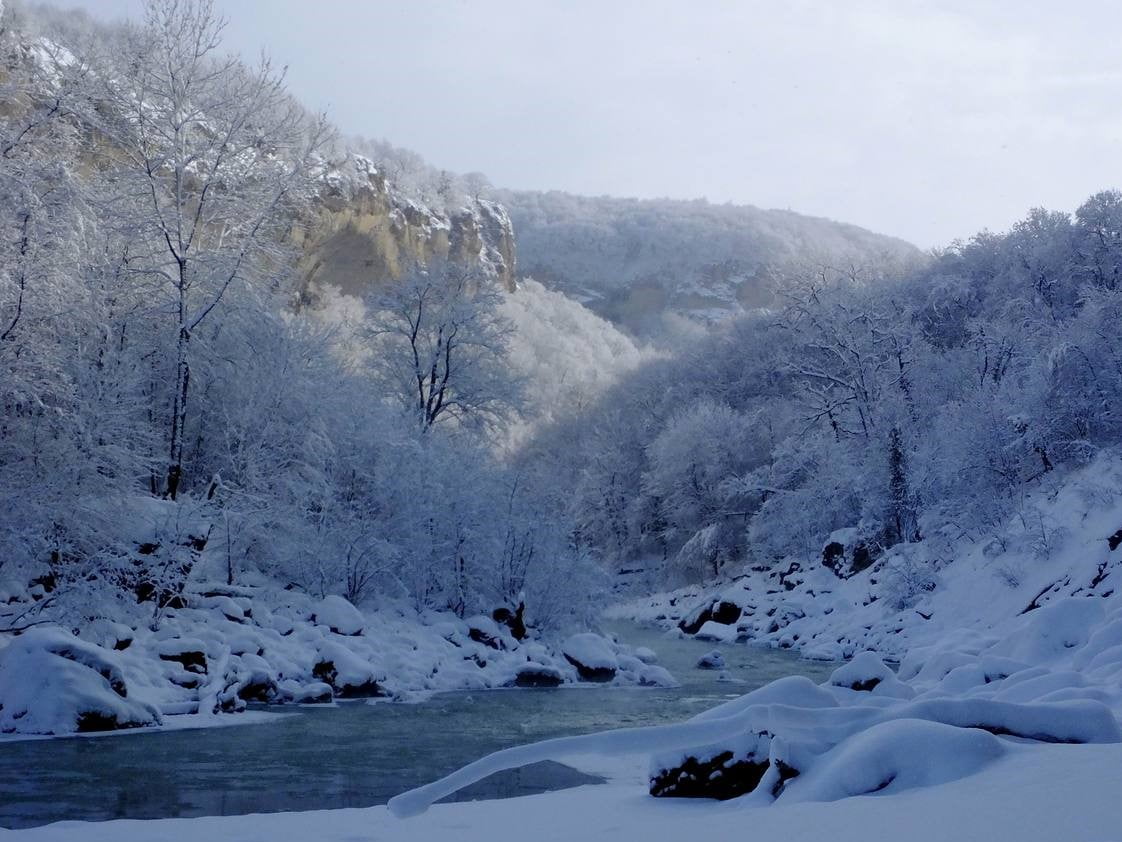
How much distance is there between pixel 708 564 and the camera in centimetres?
4425

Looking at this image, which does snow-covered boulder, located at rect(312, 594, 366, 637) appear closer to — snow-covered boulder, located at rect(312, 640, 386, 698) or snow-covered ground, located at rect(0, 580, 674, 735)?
snow-covered ground, located at rect(0, 580, 674, 735)

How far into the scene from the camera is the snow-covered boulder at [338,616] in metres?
17.1

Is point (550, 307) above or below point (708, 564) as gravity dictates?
above

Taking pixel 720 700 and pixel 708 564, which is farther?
pixel 708 564

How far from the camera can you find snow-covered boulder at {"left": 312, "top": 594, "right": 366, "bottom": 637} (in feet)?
56.2

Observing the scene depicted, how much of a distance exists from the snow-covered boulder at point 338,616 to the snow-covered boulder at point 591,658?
4.17 meters

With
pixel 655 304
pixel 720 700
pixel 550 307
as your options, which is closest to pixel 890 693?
pixel 720 700

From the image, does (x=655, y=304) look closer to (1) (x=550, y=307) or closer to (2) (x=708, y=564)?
(1) (x=550, y=307)

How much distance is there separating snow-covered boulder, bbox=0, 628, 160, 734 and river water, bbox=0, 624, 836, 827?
396 mm

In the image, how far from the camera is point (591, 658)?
A: 18.8 m

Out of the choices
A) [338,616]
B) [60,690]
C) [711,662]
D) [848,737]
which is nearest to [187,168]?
[338,616]

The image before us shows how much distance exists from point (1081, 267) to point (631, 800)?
39867 millimetres

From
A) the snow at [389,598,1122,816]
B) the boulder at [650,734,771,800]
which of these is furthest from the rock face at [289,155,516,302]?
the boulder at [650,734,771,800]

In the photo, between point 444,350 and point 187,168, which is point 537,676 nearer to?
point 187,168
